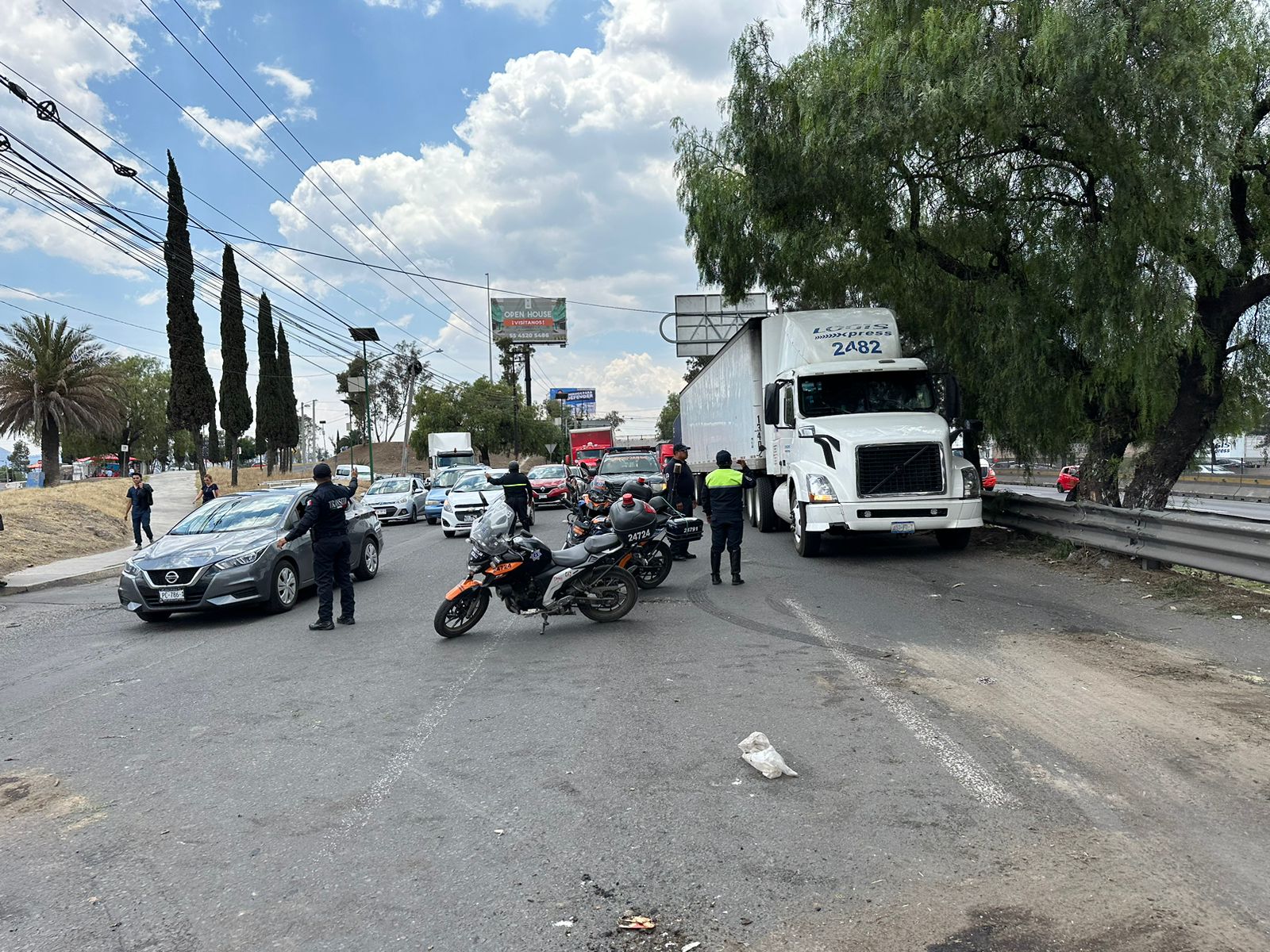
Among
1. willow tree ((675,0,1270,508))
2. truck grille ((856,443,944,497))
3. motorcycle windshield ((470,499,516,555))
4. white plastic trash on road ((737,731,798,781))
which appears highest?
willow tree ((675,0,1270,508))

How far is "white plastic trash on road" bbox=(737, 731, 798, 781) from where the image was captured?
4.70 m

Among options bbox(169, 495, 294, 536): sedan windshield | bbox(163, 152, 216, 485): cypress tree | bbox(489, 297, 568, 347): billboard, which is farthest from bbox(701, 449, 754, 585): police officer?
bbox(489, 297, 568, 347): billboard

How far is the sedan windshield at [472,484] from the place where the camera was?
24.0m

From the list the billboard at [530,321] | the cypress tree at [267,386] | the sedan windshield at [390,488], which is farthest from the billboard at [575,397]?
the sedan windshield at [390,488]

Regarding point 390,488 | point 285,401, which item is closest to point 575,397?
point 285,401

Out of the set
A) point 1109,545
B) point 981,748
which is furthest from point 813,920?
point 1109,545

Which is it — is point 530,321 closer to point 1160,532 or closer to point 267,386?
point 267,386

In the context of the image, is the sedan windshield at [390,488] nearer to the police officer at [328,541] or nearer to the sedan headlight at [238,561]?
the sedan headlight at [238,561]

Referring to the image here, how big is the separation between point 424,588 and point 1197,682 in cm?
935

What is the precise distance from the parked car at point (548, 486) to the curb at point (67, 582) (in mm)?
14154

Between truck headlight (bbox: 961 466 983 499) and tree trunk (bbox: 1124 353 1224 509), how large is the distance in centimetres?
198

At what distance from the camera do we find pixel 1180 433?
12344mm

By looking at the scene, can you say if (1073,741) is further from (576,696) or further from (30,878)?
(30,878)

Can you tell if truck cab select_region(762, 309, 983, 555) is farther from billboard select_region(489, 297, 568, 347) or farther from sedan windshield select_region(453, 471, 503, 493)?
billboard select_region(489, 297, 568, 347)
